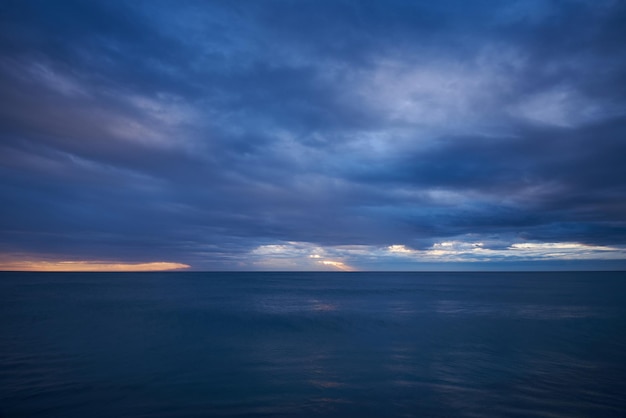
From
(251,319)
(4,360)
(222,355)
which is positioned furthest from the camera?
(251,319)

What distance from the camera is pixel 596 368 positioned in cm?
1772

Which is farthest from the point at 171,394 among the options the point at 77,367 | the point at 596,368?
the point at 596,368

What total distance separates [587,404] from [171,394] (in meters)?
16.2

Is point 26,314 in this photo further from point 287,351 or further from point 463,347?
point 463,347

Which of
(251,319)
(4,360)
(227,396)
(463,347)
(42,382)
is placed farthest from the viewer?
(251,319)

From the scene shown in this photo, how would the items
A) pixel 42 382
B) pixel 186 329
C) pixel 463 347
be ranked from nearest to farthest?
1. pixel 42 382
2. pixel 463 347
3. pixel 186 329

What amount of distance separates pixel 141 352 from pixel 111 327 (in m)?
11.9

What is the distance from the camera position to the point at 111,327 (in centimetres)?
3130

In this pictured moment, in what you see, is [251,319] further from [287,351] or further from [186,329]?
[287,351]

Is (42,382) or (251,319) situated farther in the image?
(251,319)

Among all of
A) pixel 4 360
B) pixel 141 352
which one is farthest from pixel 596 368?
pixel 4 360

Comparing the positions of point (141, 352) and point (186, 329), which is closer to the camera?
point (141, 352)

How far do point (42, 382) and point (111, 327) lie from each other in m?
17.1

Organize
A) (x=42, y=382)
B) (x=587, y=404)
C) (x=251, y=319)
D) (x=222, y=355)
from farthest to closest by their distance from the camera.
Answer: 1. (x=251, y=319)
2. (x=222, y=355)
3. (x=42, y=382)
4. (x=587, y=404)
